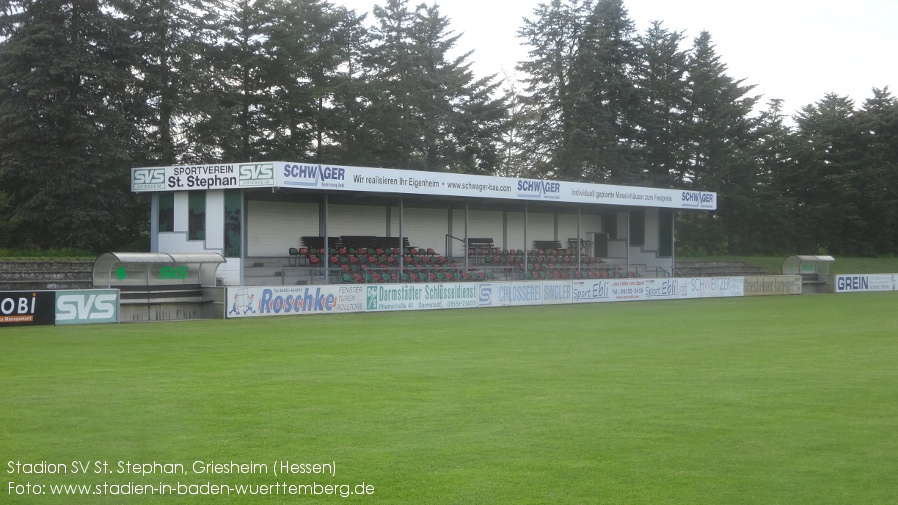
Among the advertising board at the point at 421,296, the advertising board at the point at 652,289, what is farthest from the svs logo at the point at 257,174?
the advertising board at the point at 652,289

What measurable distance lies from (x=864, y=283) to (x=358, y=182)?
110 feet

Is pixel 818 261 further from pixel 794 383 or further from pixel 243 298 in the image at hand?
pixel 794 383

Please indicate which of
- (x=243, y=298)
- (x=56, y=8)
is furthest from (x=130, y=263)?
(x=56, y=8)

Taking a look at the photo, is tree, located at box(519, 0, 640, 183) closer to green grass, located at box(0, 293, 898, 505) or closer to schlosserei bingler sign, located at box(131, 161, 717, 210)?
schlosserei bingler sign, located at box(131, 161, 717, 210)

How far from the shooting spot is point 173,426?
1046 centimetres

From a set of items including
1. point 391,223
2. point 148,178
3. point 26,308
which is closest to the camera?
point 26,308

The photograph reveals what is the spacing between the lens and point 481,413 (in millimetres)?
11477

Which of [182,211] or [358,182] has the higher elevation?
[358,182]

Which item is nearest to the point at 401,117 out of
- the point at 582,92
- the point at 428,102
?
the point at 428,102

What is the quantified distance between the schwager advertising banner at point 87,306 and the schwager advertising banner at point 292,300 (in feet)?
11.6

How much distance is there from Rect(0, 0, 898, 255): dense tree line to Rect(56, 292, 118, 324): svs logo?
1372 cm

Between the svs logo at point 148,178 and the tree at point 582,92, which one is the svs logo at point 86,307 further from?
the tree at point 582,92

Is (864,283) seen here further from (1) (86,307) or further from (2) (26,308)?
(2) (26,308)

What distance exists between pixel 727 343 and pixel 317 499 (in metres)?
15.1
